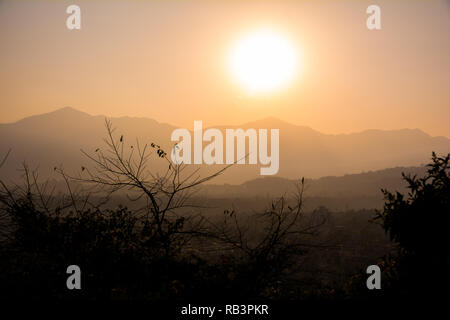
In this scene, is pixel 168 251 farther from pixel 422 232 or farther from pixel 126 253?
pixel 422 232

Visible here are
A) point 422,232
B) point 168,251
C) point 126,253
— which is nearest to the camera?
point 422,232

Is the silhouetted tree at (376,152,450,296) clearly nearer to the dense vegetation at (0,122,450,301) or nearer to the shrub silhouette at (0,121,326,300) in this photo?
the dense vegetation at (0,122,450,301)

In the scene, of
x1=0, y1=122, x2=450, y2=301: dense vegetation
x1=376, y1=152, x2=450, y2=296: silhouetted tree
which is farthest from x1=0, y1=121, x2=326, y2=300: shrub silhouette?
x1=376, y1=152, x2=450, y2=296: silhouetted tree

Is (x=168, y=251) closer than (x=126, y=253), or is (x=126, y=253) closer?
(x=126, y=253)

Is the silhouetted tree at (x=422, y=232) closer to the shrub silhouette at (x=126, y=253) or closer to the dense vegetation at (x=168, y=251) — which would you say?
the dense vegetation at (x=168, y=251)

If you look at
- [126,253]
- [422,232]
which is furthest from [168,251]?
[422,232]

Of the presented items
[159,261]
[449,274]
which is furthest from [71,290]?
[449,274]

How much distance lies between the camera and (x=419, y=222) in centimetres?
580

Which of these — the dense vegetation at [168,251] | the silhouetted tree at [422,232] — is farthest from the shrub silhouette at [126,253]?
the silhouetted tree at [422,232]

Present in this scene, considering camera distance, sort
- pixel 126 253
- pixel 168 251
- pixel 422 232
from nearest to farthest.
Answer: pixel 422 232 < pixel 126 253 < pixel 168 251

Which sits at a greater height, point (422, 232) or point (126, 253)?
point (422, 232)

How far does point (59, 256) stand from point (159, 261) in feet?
5.26
